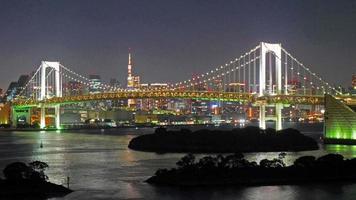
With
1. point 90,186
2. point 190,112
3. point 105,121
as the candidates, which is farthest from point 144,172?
point 190,112

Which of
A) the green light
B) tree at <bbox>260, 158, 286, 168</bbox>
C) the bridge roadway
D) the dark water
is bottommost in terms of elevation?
the dark water

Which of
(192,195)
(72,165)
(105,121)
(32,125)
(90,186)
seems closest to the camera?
(192,195)

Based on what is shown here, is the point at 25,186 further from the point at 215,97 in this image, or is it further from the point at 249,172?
the point at 215,97

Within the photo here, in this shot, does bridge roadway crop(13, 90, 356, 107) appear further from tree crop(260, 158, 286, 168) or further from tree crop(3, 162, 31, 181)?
tree crop(3, 162, 31, 181)

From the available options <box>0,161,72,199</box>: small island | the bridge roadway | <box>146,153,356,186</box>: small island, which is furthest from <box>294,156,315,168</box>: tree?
the bridge roadway

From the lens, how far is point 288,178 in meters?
19.5

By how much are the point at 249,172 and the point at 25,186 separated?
260 inches

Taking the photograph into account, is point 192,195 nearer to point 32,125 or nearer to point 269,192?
point 269,192

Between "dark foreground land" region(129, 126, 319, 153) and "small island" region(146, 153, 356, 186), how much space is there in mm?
11723

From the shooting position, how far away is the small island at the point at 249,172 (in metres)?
18.6

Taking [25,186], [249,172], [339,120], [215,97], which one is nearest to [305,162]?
[249,172]

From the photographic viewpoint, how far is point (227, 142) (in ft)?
109

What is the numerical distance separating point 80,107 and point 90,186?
88.3m

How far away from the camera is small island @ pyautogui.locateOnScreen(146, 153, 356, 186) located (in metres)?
18.6
